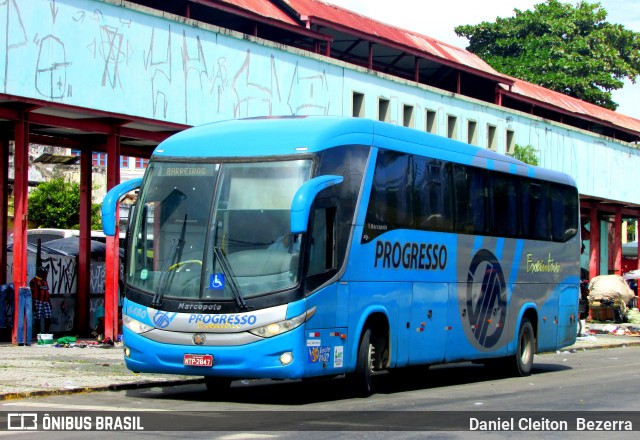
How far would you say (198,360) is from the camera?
1373 cm

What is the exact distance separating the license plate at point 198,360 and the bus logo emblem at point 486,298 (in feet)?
19.9

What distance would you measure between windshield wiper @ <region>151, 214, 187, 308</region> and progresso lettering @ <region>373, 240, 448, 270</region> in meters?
2.83

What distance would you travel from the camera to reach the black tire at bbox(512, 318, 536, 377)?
67.6 ft

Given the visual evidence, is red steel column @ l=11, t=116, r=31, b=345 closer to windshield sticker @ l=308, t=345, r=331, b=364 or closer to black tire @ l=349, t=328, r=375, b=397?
black tire @ l=349, t=328, r=375, b=397

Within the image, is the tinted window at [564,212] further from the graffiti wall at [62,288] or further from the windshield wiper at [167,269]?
the graffiti wall at [62,288]

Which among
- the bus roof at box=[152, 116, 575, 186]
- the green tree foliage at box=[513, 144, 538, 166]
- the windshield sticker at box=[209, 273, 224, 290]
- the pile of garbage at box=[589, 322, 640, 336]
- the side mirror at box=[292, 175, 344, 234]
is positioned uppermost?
the green tree foliage at box=[513, 144, 538, 166]

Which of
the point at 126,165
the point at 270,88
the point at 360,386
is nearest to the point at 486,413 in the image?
the point at 360,386

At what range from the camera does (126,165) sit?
73.8 m

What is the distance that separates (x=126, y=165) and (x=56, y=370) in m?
57.0

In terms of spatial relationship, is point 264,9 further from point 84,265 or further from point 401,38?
point 401,38

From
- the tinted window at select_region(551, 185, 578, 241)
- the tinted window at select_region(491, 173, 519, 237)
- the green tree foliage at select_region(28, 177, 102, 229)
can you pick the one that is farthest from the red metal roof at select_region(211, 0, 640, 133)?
the green tree foliage at select_region(28, 177, 102, 229)

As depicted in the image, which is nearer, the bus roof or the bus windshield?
the bus windshield

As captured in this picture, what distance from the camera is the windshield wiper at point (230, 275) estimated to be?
1363 cm

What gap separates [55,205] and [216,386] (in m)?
45.4
